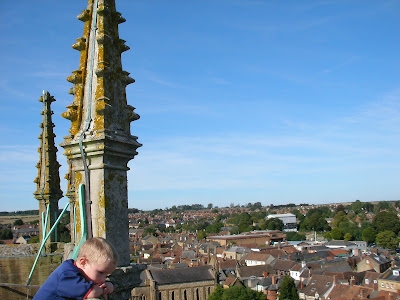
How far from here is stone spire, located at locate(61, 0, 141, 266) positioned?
4066mm

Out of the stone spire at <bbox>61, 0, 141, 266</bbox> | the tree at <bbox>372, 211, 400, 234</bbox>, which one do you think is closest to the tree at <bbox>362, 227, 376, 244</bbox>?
the tree at <bbox>372, 211, 400, 234</bbox>

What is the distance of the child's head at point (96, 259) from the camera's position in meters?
2.63

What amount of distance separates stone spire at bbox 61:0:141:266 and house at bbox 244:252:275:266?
2595 inches

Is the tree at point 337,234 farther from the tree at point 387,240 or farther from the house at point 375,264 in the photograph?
the house at point 375,264

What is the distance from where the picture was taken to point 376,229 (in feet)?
307

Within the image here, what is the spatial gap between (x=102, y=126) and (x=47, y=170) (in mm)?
4929

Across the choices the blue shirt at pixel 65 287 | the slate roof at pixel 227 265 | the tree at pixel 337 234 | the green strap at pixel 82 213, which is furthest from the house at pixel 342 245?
the blue shirt at pixel 65 287

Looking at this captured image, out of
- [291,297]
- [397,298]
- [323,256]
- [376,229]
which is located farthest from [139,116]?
[376,229]

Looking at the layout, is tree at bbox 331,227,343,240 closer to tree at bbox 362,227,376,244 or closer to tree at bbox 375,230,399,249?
tree at bbox 362,227,376,244

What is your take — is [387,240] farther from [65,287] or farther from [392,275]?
[65,287]

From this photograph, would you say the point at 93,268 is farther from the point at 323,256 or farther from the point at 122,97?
the point at 323,256

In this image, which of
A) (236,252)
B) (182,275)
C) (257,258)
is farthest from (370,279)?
(236,252)

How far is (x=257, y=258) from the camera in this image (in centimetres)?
6944

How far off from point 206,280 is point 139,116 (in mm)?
48434
